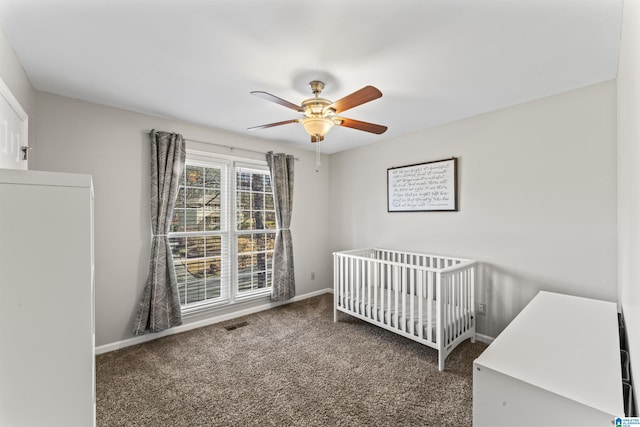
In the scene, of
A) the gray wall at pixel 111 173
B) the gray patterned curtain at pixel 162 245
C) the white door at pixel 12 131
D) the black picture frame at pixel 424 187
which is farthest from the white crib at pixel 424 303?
the white door at pixel 12 131

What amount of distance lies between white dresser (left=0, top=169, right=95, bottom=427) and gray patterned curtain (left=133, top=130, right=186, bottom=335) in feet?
6.52

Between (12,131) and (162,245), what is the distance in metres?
1.43

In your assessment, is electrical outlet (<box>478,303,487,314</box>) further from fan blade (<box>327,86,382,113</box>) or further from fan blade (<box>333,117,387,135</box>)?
fan blade (<box>327,86,382,113</box>)

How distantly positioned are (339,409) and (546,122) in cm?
283

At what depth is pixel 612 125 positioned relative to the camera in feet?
6.80

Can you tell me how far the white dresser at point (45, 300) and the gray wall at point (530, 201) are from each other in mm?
2870

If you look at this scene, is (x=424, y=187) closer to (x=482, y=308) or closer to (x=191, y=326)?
(x=482, y=308)

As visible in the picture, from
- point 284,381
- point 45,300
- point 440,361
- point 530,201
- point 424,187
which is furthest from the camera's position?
point 424,187

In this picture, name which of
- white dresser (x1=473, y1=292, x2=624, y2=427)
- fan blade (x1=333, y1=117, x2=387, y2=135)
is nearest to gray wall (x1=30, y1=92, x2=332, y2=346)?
fan blade (x1=333, y1=117, x2=387, y2=135)

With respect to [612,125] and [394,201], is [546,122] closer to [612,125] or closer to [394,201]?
[612,125]

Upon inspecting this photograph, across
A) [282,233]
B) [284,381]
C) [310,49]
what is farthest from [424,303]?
[310,49]

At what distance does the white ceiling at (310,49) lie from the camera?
1.37 m

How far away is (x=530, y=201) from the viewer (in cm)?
246

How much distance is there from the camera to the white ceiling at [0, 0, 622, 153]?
54.0 inches
